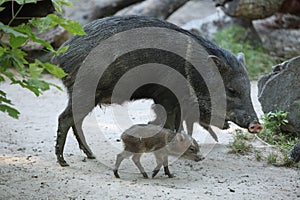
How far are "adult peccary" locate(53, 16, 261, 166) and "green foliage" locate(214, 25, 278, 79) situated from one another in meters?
3.80

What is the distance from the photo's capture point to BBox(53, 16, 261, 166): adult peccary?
4.53 meters

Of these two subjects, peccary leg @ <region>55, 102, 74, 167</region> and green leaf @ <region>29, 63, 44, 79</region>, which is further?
peccary leg @ <region>55, 102, 74, 167</region>

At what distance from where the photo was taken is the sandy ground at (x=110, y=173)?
12.2 ft

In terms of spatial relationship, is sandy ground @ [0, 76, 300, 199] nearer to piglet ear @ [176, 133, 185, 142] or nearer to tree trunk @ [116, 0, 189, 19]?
piglet ear @ [176, 133, 185, 142]

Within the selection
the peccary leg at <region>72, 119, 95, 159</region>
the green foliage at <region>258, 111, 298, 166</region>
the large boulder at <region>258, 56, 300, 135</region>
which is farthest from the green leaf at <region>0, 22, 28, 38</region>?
the large boulder at <region>258, 56, 300, 135</region>

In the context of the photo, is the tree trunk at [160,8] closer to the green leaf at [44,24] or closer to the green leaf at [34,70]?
the green leaf at [44,24]

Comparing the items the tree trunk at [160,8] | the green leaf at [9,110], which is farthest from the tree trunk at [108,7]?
the green leaf at [9,110]

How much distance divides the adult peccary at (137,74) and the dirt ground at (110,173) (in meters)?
0.33

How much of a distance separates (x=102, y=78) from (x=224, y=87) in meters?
1.27

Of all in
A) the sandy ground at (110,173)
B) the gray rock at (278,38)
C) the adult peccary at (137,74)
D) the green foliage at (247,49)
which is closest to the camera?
the sandy ground at (110,173)

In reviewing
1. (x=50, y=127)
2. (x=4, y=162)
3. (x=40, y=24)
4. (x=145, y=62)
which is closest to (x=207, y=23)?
(x=50, y=127)

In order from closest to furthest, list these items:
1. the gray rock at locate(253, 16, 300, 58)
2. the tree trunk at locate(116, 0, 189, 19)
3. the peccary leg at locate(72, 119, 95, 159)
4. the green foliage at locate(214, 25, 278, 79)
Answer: the peccary leg at locate(72, 119, 95, 159), the green foliage at locate(214, 25, 278, 79), the gray rock at locate(253, 16, 300, 58), the tree trunk at locate(116, 0, 189, 19)

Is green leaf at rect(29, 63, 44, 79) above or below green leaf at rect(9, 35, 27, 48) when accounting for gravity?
below

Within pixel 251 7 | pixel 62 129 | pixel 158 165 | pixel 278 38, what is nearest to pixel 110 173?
pixel 158 165
